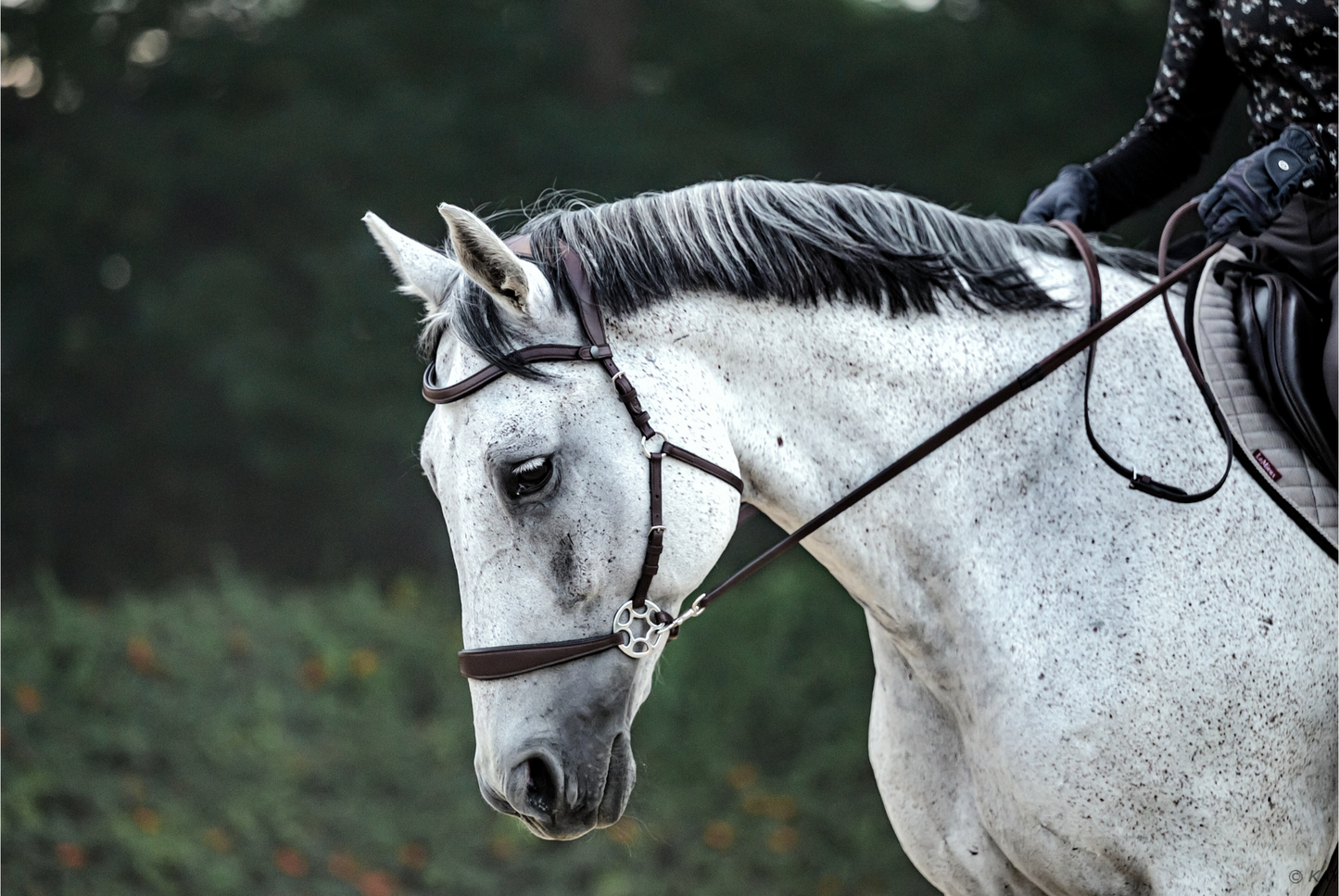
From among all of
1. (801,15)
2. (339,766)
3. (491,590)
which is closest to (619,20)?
(801,15)

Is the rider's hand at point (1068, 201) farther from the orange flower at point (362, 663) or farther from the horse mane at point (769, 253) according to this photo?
the orange flower at point (362, 663)

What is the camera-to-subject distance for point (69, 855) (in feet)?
16.4

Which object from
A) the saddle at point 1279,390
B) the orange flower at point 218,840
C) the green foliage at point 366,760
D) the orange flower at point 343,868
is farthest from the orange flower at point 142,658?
the saddle at point 1279,390

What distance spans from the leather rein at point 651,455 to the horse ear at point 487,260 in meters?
0.10

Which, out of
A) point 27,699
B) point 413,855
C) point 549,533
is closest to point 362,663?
point 413,855

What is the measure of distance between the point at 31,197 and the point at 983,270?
6913mm

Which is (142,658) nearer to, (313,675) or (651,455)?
(313,675)

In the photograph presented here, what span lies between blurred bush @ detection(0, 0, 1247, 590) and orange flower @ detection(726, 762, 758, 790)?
2795mm

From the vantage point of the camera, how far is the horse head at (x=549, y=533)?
78.6 inches

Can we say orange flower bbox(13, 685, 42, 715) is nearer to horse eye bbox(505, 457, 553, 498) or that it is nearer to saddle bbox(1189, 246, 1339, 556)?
horse eye bbox(505, 457, 553, 498)

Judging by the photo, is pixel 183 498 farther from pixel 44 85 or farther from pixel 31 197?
pixel 44 85

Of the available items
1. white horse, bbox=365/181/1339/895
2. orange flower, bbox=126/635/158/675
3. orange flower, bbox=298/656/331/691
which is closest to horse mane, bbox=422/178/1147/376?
white horse, bbox=365/181/1339/895

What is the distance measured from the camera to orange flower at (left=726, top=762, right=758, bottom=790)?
5656 mm

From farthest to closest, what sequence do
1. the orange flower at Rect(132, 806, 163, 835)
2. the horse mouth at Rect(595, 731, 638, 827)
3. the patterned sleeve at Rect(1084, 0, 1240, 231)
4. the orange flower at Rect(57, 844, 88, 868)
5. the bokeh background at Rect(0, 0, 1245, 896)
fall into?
1. the bokeh background at Rect(0, 0, 1245, 896)
2. the orange flower at Rect(132, 806, 163, 835)
3. the orange flower at Rect(57, 844, 88, 868)
4. the patterned sleeve at Rect(1084, 0, 1240, 231)
5. the horse mouth at Rect(595, 731, 638, 827)
